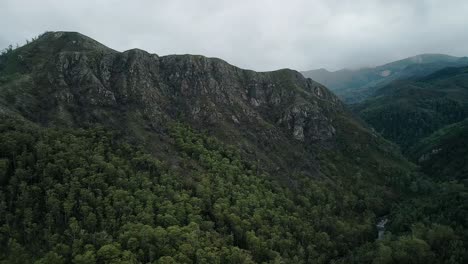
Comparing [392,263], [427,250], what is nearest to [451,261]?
[427,250]

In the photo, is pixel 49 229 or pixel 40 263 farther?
pixel 49 229

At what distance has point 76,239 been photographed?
194 metres

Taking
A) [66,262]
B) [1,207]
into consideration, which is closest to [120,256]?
[66,262]

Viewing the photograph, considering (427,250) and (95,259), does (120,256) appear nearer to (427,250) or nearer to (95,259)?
(95,259)

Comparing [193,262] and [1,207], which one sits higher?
[1,207]

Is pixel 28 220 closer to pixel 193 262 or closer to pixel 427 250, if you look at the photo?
pixel 193 262

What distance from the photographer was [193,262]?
643 feet

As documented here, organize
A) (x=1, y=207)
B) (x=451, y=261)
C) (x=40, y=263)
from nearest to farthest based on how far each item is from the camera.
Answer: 1. (x=40, y=263)
2. (x=451, y=261)
3. (x=1, y=207)

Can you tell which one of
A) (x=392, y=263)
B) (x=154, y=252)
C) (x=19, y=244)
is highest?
(x=19, y=244)

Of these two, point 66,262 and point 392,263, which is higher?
point 66,262

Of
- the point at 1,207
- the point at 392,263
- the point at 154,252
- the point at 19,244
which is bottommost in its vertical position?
the point at 392,263

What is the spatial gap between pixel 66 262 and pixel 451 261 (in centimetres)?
18580

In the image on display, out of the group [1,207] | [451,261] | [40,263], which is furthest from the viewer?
[1,207]

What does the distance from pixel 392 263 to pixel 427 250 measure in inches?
759
